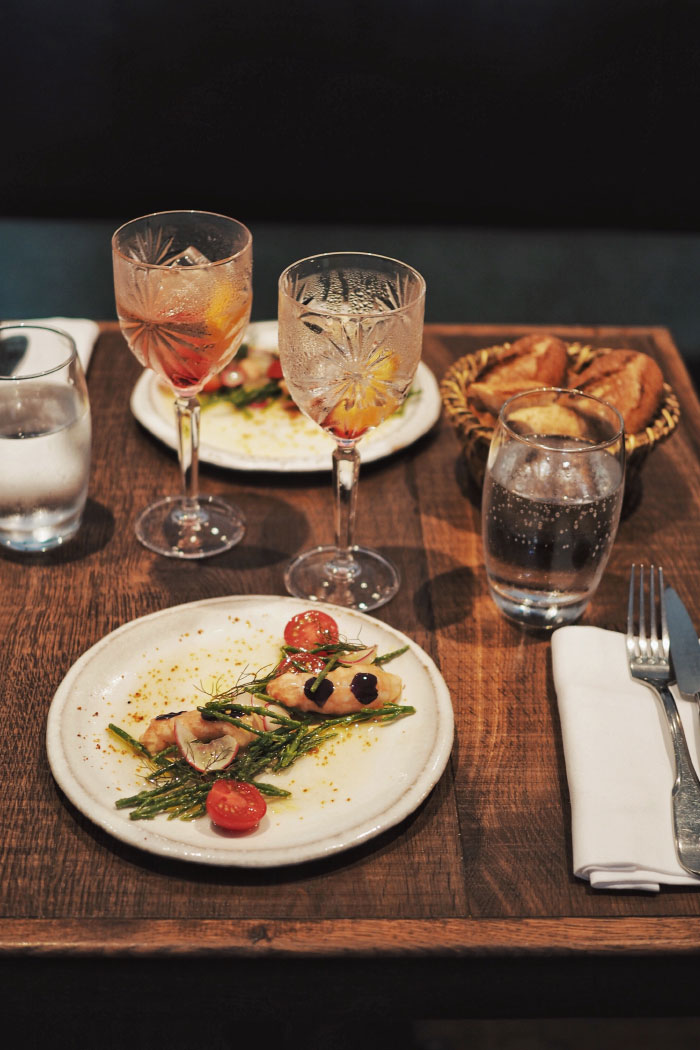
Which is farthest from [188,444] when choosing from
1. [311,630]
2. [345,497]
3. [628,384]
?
[628,384]

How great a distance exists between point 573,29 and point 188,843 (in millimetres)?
2346

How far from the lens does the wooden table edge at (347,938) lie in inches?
30.0

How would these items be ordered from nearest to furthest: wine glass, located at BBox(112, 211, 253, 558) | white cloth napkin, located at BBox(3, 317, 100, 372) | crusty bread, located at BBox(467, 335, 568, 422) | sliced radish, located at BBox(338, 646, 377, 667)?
sliced radish, located at BBox(338, 646, 377, 667), wine glass, located at BBox(112, 211, 253, 558), crusty bread, located at BBox(467, 335, 568, 422), white cloth napkin, located at BBox(3, 317, 100, 372)

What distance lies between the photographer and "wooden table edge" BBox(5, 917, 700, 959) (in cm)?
76

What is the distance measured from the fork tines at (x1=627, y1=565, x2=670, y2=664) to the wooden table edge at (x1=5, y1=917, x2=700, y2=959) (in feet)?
0.98

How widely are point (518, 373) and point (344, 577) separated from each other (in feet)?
1.22

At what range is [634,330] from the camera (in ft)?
5.66

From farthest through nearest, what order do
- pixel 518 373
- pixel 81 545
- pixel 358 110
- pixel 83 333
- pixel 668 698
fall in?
1. pixel 358 110
2. pixel 83 333
3. pixel 518 373
4. pixel 81 545
5. pixel 668 698

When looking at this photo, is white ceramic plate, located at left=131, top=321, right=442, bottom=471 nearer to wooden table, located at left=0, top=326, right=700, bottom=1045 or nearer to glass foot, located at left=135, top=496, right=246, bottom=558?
glass foot, located at left=135, top=496, right=246, bottom=558

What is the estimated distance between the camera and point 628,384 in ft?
4.25

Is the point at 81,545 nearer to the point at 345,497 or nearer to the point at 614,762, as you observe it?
the point at 345,497

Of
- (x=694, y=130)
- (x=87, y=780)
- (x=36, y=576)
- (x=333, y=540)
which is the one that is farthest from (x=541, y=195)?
(x=87, y=780)

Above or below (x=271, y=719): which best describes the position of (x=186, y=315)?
above

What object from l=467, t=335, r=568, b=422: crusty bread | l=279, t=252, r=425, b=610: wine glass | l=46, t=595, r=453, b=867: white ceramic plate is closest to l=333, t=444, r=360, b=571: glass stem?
l=279, t=252, r=425, b=610: wine glass
